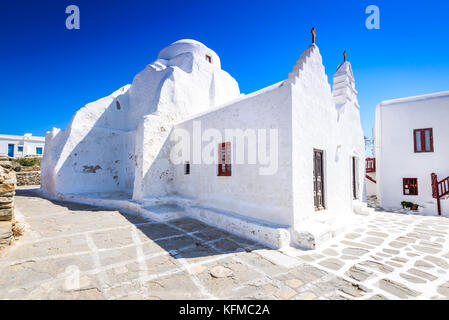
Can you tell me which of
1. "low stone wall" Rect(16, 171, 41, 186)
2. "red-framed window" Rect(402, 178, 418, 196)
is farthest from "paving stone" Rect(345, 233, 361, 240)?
"low stone wall" Rect(16, 171, 41, 186)

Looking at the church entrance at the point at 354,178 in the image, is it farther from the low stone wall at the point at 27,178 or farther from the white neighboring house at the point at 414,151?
the low stone wall at the point at 27,178

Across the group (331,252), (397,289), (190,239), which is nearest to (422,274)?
(397,289)

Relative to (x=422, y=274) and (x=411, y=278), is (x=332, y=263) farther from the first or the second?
(x=422, y=274)

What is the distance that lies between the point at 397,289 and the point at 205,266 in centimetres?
289

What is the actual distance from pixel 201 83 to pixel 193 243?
9056 millimetres

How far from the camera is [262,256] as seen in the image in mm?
3828

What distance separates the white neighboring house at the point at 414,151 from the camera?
385 inches

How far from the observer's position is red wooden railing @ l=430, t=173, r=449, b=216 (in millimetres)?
9117

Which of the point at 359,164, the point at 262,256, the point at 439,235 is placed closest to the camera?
the point at 262,256

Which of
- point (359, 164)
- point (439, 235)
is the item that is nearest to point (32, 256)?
point (439, 235)

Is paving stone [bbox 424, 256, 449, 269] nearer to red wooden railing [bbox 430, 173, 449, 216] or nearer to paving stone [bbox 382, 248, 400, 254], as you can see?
paving stone [bbox 382, 248, 400, 254]

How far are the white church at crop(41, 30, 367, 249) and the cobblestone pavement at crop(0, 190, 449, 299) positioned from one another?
2.39 ft
